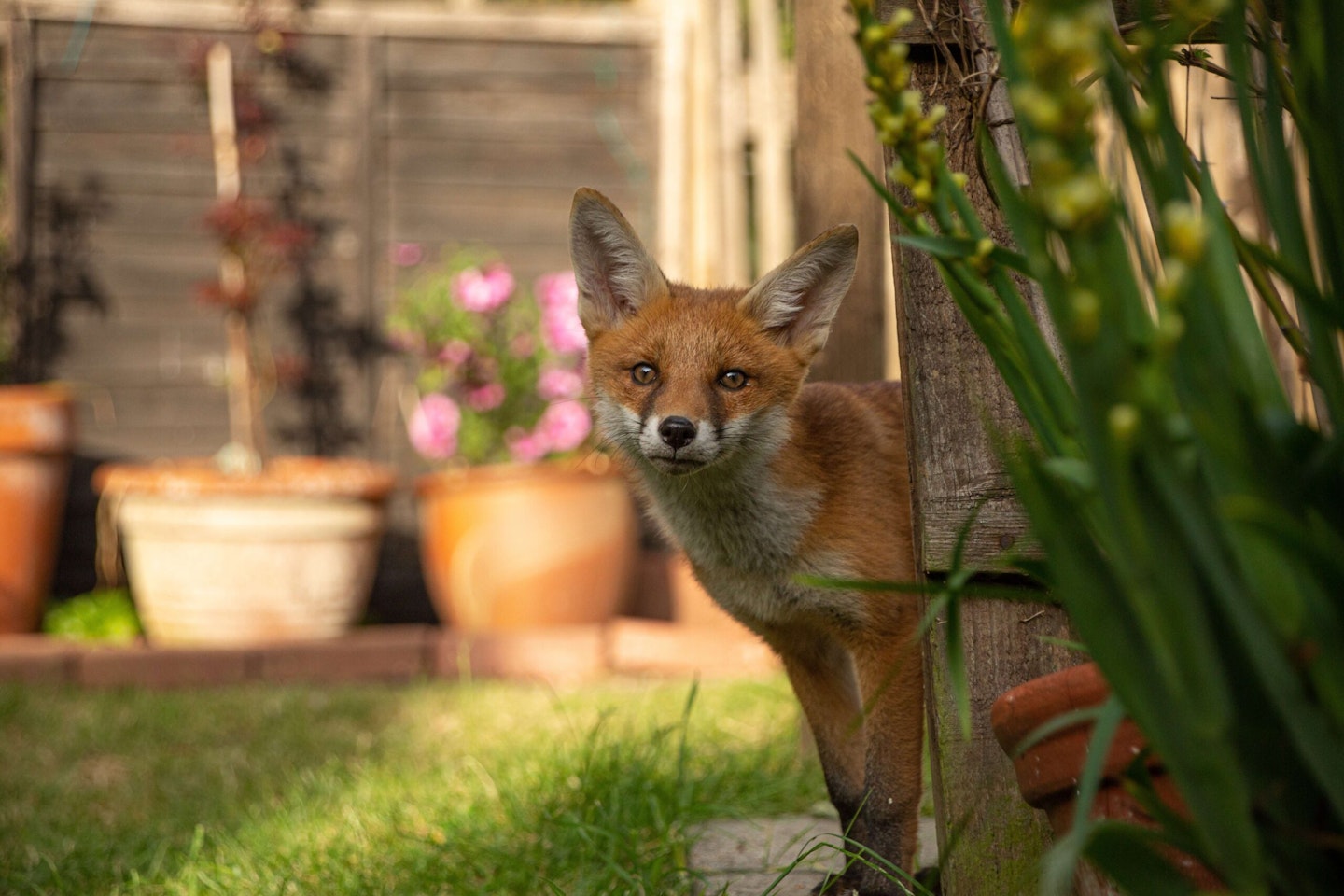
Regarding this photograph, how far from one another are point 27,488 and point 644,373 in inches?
177

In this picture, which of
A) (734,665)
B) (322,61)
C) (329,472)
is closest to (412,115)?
(322,61)

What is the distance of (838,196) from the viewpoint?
3.83 metres

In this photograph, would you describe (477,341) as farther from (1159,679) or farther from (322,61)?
(1159,679)

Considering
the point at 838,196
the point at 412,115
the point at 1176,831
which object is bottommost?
the point at 1176,831

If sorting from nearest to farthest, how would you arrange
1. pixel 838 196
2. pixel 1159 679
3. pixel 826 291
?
pixel 1159 679, pixel 826 291, pixel 838 196

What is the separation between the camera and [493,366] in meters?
6.68

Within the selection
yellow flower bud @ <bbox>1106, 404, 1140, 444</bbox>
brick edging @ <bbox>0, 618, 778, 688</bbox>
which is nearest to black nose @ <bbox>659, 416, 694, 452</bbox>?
yellow flower bud @ <bbox>1106, 404, 1140, 444</bbox>

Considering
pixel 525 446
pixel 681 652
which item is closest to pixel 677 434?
pixel 681 652

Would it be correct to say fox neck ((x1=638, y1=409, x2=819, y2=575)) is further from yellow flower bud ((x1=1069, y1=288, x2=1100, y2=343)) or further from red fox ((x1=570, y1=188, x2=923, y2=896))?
yellow flower bud ((x1=1069, y1=288, x2=1100, y2=343))

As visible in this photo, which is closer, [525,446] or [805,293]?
[805,293]

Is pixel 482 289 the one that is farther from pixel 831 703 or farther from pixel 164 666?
pixel 831 703

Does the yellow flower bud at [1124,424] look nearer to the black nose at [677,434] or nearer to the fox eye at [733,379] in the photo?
the black nose at [677,434]

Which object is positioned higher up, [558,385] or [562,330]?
[562,330]

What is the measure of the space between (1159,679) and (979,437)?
40.8 inches
